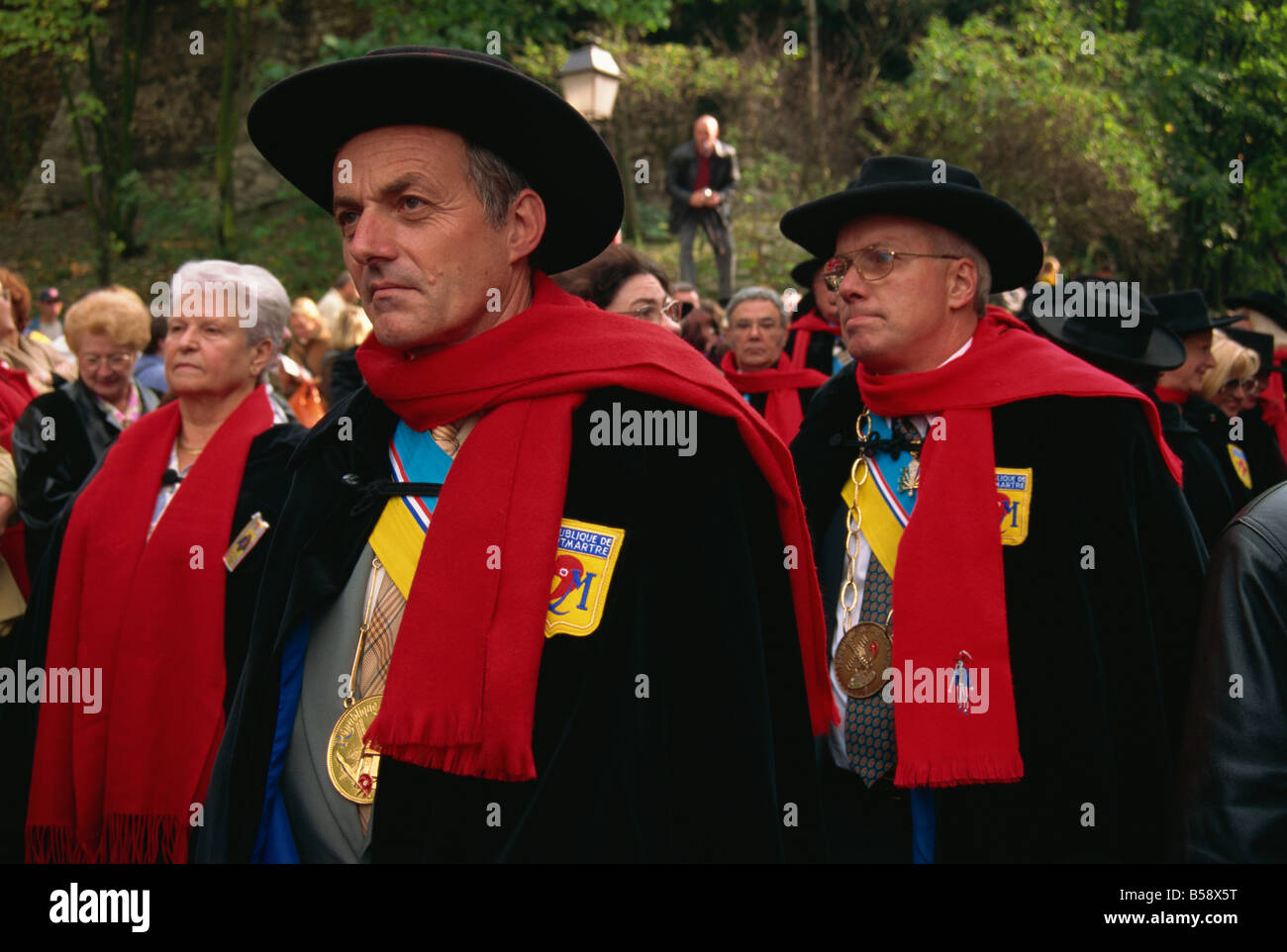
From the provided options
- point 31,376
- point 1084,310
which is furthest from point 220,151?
point 1084,310

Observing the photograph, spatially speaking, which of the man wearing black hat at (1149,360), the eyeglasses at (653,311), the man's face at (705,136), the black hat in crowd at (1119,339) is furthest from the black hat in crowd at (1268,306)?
the eyeglasses at (653,311)

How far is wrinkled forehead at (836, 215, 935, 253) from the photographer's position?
12.6 ft

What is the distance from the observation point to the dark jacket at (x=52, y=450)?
196 inches

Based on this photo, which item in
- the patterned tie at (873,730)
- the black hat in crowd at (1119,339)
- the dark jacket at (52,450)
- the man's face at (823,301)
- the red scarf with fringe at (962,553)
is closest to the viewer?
the red scarf with fringe at (962,553)

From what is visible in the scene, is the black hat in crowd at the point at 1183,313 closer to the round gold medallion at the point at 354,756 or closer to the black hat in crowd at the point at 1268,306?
the black hat in crowd at the point at 1268,306

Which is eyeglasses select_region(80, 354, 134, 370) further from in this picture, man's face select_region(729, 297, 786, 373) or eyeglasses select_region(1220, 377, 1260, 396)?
eyeglasses select_region(1220, 377, 1260, 396)

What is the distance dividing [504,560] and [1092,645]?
1.90m

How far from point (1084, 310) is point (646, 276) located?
1.77m

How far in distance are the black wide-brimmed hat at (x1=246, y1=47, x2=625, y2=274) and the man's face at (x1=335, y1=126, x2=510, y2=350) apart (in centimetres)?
6

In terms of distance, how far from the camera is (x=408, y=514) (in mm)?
2438

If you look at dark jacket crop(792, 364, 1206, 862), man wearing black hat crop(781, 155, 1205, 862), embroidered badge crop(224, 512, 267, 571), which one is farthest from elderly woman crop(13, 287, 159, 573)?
dark jacket crop(792, 364, 1206, 862)

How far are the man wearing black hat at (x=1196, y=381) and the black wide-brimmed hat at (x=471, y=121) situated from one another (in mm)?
4096
